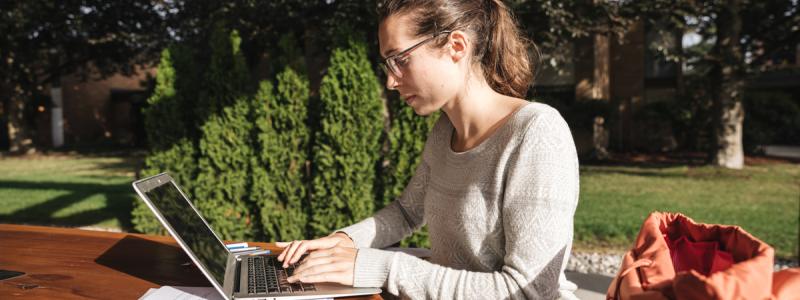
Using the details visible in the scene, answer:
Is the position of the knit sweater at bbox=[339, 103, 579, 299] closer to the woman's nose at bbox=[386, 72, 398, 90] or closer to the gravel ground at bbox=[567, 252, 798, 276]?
the woman's nose at bbox=[386, 72, 398, 90]

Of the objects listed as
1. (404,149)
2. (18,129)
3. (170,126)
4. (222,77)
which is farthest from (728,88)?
(18,129)

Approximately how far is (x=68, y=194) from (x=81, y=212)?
1968 millimetres

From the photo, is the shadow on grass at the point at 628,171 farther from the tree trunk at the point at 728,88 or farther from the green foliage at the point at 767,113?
the green foliage at the point at 767,113

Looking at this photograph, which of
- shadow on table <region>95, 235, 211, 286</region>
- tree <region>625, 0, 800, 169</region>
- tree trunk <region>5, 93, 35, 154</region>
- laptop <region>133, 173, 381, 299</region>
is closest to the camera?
laptop <region>133, 173, 381, 299</region>

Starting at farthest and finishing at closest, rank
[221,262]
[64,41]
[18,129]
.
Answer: [18,129]
[64,41]
[221,262]

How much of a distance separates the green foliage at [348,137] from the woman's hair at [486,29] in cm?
314

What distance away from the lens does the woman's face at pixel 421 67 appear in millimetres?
1789

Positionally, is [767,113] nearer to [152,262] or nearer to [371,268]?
[371,268]

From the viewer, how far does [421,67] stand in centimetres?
180

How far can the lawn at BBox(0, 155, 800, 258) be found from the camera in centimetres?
668

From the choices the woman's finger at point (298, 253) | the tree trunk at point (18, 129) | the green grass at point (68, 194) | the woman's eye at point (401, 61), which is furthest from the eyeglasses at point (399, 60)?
the tree trunk at point (18, 129)

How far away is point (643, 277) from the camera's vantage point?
1.12m

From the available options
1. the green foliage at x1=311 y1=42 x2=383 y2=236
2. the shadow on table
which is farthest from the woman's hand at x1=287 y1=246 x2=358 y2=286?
the green foliage at x1=311 y1=42 x2=383 y2=236

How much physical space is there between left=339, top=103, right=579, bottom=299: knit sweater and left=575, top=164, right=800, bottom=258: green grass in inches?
179
